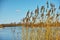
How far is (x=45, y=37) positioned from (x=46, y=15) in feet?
1.57

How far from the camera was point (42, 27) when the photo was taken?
461cm

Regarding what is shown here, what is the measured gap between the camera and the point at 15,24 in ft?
17.1

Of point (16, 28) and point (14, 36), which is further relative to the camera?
point (14, 36)

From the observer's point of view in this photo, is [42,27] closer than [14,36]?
Yes

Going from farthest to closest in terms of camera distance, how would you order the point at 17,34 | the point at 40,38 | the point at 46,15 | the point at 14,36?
1. the point at 14,36
2. the point at 17,34
3. the point at 40,38
4. the point at 46,15

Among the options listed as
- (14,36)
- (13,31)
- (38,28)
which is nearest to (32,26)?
(38,28)

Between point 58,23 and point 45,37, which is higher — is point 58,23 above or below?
above

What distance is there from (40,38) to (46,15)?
1.90ft

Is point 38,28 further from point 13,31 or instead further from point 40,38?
point 13,31

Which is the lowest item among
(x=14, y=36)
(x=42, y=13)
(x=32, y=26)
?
(x=14, y=36)

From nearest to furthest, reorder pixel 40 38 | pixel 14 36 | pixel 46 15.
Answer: pixel 46 15 → pixel 40 38 → pixel 14 36

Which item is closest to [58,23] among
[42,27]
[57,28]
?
[57,28]

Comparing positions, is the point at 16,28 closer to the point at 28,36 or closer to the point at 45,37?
the point at 28,36

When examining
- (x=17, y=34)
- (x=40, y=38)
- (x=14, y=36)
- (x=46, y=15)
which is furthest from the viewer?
(x=14, y=36)
